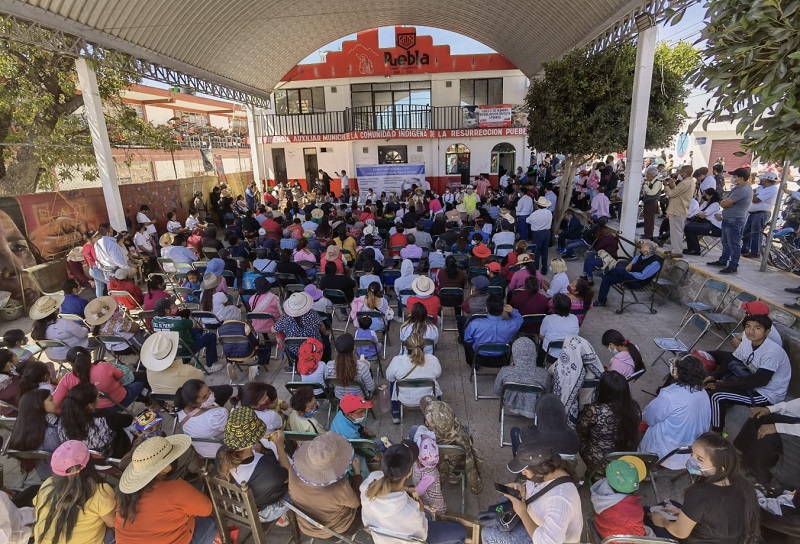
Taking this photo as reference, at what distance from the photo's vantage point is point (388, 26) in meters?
18.6

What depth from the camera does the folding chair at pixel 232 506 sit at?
257 centimetres

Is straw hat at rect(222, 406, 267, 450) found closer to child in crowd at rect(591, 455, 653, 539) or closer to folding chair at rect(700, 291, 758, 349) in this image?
child in crowd at rect(591, 455, 653, 539)

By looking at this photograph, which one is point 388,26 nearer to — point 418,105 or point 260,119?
point 418,105

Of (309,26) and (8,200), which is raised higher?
(309,26)

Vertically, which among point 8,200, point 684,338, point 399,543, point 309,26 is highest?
point 309,26

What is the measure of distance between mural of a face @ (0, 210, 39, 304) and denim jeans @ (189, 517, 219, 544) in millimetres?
8018

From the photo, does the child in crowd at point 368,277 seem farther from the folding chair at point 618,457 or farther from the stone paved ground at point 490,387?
the folding chair at point 618,457

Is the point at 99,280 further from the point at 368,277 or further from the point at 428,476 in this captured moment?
the point at 428,476

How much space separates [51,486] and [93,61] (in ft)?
32.1

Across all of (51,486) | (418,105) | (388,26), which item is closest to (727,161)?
(418,105)

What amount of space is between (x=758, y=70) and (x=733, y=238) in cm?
527

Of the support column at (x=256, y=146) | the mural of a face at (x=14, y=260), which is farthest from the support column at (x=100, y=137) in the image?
the support column at (x=256, y=146)

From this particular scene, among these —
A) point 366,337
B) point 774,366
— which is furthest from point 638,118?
point 366,337

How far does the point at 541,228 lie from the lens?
8.80m
